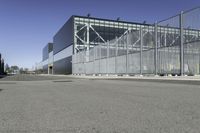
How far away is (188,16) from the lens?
24.2 meters

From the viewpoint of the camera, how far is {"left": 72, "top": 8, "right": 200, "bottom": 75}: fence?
2345 cm

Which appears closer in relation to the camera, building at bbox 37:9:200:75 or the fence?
the fence

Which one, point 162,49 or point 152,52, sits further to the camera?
point 152,52

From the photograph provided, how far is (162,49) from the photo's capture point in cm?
2775

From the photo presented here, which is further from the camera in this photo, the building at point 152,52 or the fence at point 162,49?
the building at point 152,52

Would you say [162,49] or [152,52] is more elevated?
[162,49]

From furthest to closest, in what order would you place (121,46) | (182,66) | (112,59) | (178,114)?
1. (112,59)
2. (121,46)
3. (182,66)
4. (178,114)

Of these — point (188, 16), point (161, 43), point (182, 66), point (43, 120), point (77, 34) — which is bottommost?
point (43, 120)

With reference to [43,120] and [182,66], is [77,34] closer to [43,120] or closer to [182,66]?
[182,66]

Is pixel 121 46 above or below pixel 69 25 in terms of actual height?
below

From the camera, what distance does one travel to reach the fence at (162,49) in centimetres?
2345

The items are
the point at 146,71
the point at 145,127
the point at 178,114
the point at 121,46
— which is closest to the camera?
the point at 145,127

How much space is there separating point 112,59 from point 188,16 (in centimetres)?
1913

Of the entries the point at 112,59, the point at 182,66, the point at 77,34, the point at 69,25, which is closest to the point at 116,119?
the point at 182,66
